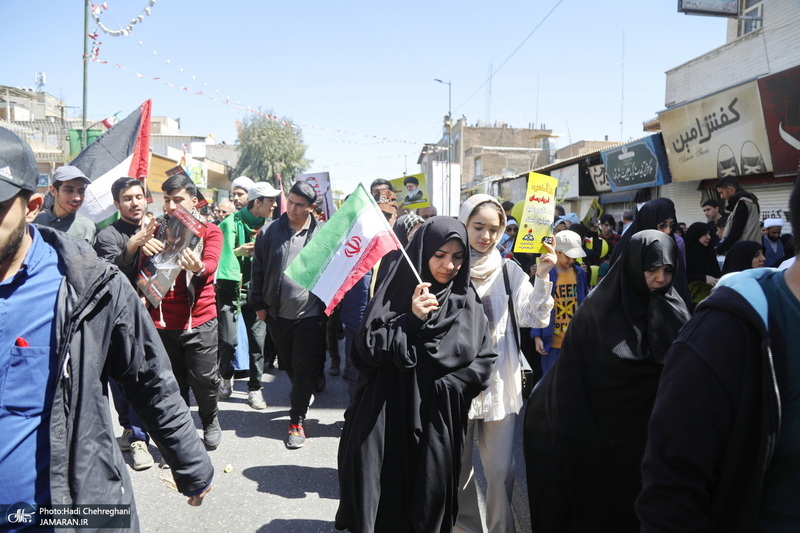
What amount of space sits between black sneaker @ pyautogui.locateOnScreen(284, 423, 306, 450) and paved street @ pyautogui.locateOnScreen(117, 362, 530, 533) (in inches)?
2.1

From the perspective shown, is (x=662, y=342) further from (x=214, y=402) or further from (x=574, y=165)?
(x=574, y=165)

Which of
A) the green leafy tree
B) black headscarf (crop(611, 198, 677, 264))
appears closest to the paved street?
black headscarf (crop(611, 198, 677, 264))

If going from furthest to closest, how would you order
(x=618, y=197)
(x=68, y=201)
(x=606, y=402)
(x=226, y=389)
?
(x=618, y=197) < (x=226, y=389) < (x=68, y=201) < (x=606, y=402)

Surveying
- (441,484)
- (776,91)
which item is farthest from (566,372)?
(776,91)

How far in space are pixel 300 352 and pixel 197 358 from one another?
2.74ft

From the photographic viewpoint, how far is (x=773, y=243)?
290 inches

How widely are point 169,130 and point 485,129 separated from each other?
28501 millimetres

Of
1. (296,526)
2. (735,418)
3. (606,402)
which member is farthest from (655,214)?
(735,418)

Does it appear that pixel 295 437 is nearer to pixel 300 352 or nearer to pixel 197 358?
pixel 300 352

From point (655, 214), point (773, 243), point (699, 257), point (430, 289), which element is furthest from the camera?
point (773, 243)

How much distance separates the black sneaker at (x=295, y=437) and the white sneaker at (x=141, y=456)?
0.99m

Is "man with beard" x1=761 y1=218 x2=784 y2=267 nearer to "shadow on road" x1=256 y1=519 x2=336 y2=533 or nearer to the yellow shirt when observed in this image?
the yellow shirt

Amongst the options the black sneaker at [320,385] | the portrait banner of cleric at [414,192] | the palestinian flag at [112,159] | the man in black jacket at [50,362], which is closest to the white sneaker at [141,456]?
the black sneaker at [320,385]

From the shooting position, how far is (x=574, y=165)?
19656 millimetres
